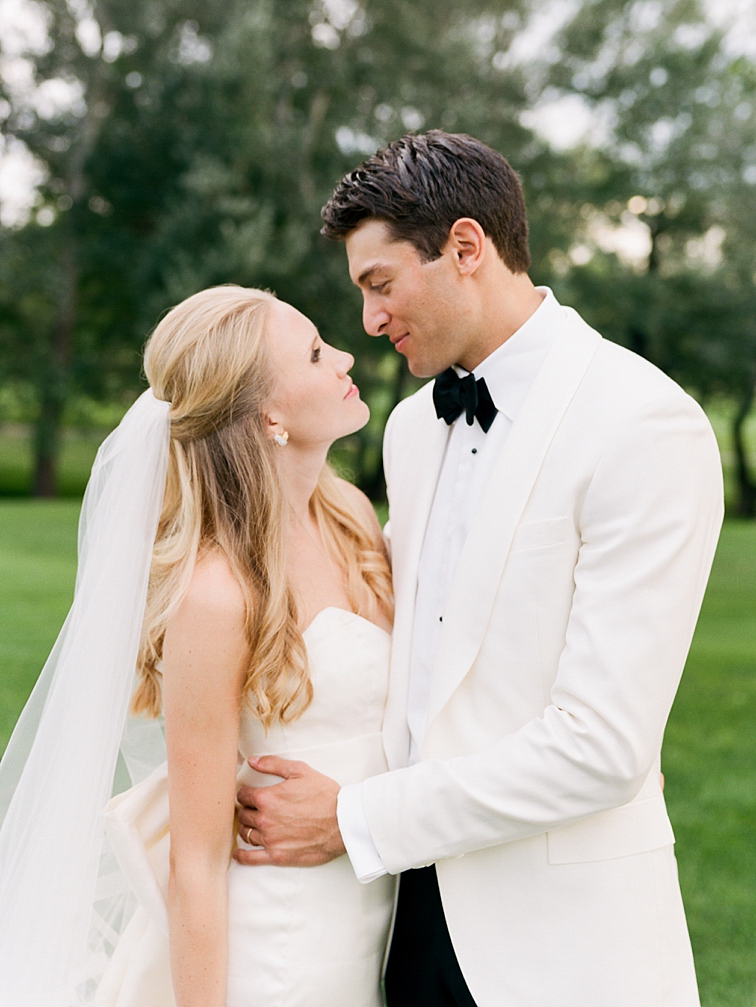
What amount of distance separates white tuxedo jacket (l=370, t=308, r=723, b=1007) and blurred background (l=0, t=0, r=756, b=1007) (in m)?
13.7

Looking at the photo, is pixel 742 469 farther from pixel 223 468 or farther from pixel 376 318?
pixel 223 468

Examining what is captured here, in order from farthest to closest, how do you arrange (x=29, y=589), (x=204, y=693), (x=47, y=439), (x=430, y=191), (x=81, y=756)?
(x=47, y=439) < (x=29, y=589) < (x=81, y=756) < (x=430, y=191) < (x=204, y=693)

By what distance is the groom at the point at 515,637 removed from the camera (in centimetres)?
193

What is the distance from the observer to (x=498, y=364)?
237 cm

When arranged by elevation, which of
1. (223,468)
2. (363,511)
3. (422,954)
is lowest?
(422,954)

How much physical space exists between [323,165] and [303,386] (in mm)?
17477

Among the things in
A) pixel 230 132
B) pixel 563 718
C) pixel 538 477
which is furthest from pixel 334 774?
pixel 230 132

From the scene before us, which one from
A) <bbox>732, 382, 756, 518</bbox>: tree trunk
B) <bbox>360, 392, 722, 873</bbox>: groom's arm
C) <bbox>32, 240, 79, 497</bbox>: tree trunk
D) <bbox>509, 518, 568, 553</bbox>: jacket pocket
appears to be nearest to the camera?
<bbox>360, 392, 722, 873</bbox>: groom's arm

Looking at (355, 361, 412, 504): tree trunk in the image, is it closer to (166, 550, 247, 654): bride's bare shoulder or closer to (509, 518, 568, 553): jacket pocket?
(166, 550, 247, 654): bride's bare shoulder

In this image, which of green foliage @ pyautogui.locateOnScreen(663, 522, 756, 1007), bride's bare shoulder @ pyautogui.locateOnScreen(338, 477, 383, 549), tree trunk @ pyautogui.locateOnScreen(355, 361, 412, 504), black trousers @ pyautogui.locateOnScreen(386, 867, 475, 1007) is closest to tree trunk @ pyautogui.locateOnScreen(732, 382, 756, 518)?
tree trunk @ pyautogui.locateOnScreen(355, 361, 412, 504)

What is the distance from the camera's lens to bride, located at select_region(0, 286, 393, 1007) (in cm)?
224

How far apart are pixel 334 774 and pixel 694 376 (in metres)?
21.8

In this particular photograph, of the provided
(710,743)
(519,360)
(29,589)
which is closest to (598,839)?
(519,360)

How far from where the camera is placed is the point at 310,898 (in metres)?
2.28
